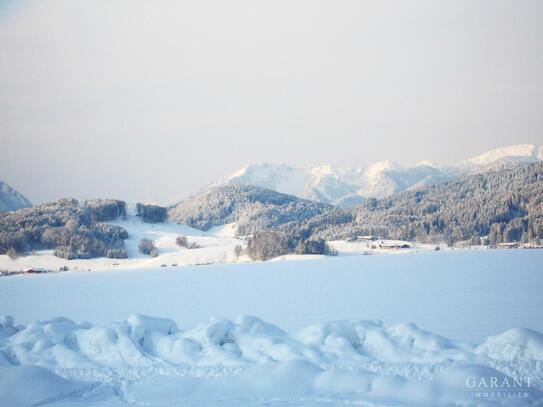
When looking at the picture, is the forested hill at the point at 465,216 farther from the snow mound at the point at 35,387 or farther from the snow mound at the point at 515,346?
the snow mound at the point at 35,387

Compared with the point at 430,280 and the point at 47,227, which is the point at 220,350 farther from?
the point at 47,227

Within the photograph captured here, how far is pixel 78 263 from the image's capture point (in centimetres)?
12319

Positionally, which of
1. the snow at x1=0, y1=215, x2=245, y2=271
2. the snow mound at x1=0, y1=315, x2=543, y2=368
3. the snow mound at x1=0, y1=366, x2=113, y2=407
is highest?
the snow mound at x1=0, y1=315, x2=543, y2=368

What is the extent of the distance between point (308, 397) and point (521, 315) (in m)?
12.9

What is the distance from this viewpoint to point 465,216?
143 meters

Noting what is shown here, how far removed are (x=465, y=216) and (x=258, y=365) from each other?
13829cm

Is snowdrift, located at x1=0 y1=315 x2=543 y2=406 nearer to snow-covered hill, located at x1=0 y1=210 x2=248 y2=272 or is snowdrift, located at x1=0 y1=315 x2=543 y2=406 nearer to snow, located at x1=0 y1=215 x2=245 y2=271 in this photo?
snow, located at x1=0 y1=215 x2=245 y2=271

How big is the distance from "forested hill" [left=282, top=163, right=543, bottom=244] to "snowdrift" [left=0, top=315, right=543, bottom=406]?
375 feet

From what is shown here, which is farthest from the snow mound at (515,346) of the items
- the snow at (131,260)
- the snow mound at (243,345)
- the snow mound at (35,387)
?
the snow at (131,260)

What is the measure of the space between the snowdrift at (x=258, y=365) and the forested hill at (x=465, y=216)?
114 m

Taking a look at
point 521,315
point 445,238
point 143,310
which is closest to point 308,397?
point 521,315

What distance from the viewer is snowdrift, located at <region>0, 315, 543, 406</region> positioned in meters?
11.4

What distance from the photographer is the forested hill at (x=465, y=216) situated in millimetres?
127438

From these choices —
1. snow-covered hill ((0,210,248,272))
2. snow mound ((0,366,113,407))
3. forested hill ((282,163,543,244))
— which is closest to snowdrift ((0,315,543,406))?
snow mound ((0,366,113,407))
